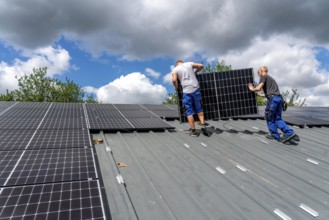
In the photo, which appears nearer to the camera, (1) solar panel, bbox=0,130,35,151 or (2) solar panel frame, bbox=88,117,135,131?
(1) solar panel, bbox=0,130,35,151

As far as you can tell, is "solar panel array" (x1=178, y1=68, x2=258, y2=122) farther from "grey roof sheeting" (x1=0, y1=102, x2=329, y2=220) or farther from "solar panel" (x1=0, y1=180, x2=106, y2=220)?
"solar panel" (x1=0, y1=180, x2=106, y2=220)

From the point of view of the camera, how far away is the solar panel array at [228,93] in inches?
267

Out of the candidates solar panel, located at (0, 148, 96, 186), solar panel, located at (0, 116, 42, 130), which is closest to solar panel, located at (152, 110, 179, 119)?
solar panel, located at (0, 116, 42, 130)

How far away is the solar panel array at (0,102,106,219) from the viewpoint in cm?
223

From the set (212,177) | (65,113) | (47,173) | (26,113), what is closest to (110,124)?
(65,113)

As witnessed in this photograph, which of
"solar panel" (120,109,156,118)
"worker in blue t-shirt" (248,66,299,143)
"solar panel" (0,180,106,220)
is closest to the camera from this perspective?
"solar panel" (0,180,106,220)

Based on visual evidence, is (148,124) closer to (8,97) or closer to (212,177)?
(212,177)

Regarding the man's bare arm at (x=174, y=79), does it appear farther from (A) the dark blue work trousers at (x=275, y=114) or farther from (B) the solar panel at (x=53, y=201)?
(B) the solar panel at (x=53, y=201)

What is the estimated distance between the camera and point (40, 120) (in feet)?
19.8

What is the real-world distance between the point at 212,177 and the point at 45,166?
2.30 m

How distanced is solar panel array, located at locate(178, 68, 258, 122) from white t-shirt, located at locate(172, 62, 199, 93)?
0.66 meters

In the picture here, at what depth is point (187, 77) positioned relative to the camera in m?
6.14

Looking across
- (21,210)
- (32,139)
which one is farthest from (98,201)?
(32,139)

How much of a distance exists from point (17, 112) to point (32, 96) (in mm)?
34575
